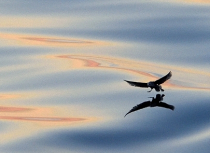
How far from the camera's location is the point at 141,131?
842cm

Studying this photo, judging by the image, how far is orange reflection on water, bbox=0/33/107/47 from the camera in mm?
12297

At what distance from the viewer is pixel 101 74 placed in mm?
10633

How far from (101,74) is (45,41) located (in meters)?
2.15

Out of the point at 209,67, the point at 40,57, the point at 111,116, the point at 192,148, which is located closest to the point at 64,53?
the point at 40,57

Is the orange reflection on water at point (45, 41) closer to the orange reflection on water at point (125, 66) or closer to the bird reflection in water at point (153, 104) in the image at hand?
the orange reflection on water at point (125, 66)

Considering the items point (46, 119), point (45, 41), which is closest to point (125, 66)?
point (45, 41)

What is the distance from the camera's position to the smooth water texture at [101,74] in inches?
325

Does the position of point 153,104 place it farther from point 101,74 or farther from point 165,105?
point 101,74

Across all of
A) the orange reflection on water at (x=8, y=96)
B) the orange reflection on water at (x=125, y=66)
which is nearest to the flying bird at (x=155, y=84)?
the orange reflection on water at (x=125, y=66)

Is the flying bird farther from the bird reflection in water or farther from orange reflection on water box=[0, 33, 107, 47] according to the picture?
orange reflection on water box=[0, 33, 107, 47]

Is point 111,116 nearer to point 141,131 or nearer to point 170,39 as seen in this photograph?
point 141,131

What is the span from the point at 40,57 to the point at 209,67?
102 inches

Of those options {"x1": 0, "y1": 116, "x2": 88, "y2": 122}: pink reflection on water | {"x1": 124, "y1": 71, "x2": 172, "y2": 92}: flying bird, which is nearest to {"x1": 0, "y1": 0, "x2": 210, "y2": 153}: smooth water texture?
{"x1": 0, "y1": 116, "x2": 88, "y2": 122}: pink reflection on water

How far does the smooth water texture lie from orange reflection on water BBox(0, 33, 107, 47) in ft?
0.05
